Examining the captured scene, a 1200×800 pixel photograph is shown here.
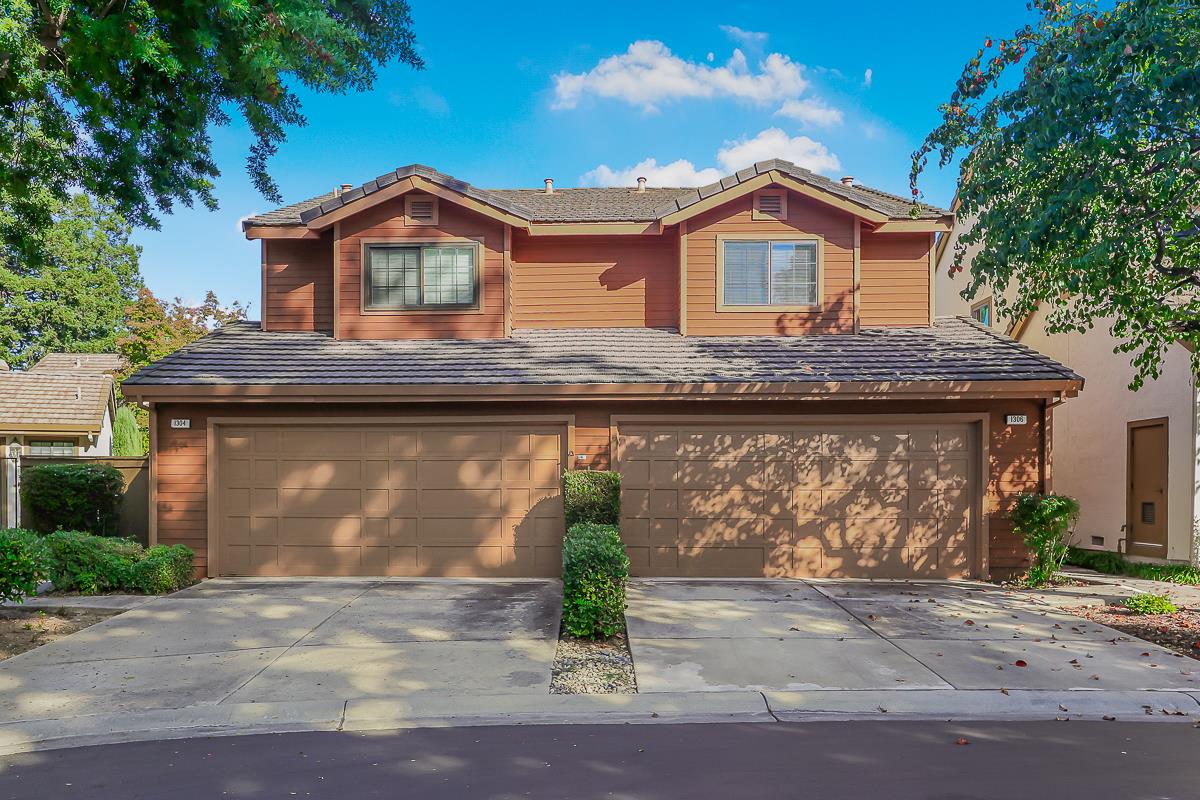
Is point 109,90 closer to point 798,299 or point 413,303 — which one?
point 413,303

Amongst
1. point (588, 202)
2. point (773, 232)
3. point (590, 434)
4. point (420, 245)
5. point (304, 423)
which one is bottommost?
point (590, 434)

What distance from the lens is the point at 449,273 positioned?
12.7 metres

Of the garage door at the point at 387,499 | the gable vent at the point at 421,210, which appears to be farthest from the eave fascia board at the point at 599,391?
the gable vent at the point at 421,210

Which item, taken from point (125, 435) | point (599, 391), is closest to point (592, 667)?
point (599, 391)

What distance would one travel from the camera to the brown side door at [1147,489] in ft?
39.1

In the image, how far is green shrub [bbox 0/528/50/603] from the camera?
785 cm

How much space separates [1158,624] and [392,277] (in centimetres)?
1118

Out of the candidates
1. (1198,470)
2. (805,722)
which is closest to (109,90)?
(805,722)

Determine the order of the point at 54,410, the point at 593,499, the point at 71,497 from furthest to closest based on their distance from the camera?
the point at 54,410 < the point at 71,497 < the point at 593,499

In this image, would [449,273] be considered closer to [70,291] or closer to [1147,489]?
[1147,489]

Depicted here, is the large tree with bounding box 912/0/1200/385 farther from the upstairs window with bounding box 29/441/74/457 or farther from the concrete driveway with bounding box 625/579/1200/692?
the upstairs window with bounding box 29/441/74/457

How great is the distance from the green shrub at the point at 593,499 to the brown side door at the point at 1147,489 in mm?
8354

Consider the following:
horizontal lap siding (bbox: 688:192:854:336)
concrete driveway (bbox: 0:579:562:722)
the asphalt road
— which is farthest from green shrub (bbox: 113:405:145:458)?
the asphalt road

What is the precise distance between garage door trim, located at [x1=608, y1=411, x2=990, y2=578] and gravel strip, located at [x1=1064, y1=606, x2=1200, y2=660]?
182 centimetres
